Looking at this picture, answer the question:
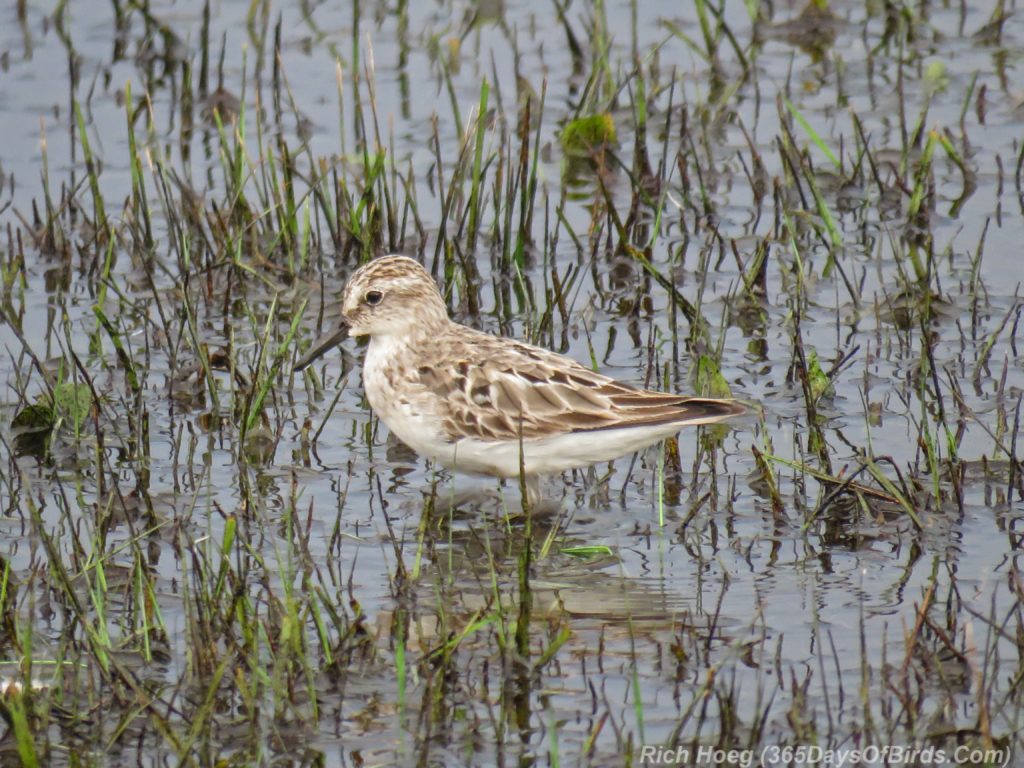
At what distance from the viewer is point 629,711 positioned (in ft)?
19.3

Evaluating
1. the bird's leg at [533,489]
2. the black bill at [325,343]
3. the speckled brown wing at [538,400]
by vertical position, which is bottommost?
the bird's leg at [533,489]

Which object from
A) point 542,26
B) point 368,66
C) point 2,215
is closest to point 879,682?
point 368,66

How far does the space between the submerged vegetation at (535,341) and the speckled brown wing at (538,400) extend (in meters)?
0.44

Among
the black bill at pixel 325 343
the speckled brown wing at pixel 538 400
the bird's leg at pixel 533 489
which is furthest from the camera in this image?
the black bill at pixel 325 343

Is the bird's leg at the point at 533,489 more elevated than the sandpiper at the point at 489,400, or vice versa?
the sandpiper at the point at 489,400

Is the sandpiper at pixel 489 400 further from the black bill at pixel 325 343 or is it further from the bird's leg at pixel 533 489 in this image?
the black bill at pixel 325 343

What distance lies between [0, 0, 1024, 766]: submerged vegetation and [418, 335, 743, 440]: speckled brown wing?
1.43 ft

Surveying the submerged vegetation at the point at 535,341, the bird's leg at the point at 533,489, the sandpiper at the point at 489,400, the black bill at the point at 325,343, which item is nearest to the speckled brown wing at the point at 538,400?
the sandpiper at the point at 489,400

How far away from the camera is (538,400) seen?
774 centimetres

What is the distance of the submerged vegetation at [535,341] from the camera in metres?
5.72

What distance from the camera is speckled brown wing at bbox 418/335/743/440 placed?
7.45 metres

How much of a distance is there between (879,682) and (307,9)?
952 centimetres

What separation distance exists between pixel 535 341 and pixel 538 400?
1.62 meters

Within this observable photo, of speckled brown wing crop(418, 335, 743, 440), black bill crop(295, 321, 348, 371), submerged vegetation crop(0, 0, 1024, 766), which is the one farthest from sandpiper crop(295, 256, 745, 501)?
submerged vegetation crop(0, 0, 1024, 766)
